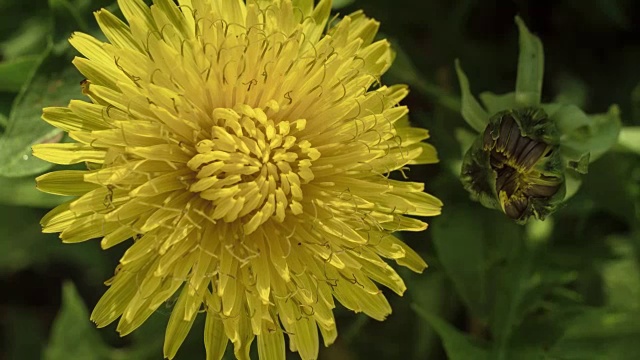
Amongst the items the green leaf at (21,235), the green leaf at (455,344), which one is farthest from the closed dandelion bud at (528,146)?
the green leaf at (21,235)

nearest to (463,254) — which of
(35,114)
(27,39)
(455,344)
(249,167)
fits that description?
(455,344)

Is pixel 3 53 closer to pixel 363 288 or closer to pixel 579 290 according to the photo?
pixel 363 288

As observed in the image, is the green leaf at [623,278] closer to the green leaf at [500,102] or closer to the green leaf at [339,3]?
the green leaf at [500,102]

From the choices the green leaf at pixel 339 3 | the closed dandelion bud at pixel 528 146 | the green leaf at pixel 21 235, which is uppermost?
the green leaf at pixel 339 3

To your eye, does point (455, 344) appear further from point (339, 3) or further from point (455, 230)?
point (339, 3)

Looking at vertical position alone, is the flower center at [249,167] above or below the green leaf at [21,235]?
above

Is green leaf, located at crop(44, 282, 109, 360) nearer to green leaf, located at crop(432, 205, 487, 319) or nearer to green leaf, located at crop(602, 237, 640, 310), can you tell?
green leaf, located at crop(432, 205, 487, 319)
